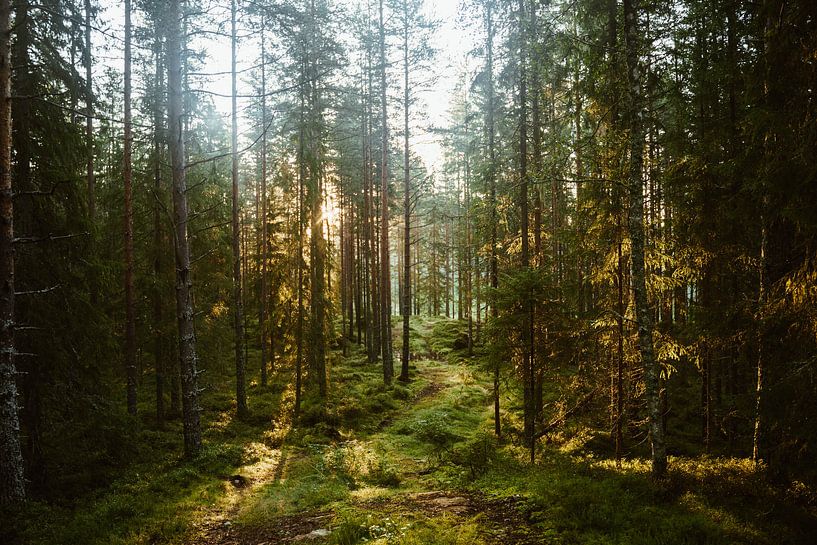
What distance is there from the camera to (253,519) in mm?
8156

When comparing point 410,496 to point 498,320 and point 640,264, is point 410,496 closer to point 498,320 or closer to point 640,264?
point 498,320

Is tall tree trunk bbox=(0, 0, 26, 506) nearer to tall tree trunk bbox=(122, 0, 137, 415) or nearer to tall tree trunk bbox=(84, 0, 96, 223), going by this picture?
tall tree trunk bbox=(84, 0, 96, 223)

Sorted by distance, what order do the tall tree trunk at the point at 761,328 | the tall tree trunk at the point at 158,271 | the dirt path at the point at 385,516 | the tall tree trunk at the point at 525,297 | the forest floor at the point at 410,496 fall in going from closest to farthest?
the forest floor at the point at 410,496, the tall tree trunk at the point at 761,328, the dirt path at the point at 385,516, the tall tree trunk at the point at 525,297, the tall tree trunk at the point at 158,271

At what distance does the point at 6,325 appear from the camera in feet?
23.5

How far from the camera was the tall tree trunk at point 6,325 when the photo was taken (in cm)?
710

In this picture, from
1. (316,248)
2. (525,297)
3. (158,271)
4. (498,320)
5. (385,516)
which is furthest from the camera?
(316,248)

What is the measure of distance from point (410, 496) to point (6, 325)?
864 centimetres

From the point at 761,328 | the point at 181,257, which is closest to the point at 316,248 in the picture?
the point at 181,257

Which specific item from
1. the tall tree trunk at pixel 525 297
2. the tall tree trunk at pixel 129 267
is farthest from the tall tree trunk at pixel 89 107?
the tall tree trunk at pixel 525 297

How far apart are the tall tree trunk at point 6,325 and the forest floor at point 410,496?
64cm

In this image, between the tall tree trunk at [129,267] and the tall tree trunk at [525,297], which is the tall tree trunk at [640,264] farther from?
the tall tree trunk at [129,267]

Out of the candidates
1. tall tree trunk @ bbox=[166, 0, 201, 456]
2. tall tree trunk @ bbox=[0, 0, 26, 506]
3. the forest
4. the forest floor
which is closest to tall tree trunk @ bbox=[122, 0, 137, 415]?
the forest

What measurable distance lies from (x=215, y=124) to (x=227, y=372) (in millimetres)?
16306

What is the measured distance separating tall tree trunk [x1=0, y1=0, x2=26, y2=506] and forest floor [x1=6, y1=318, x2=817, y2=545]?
0.64 m
